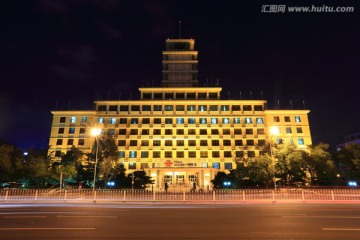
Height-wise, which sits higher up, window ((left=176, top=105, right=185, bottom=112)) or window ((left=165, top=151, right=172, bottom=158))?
window ((left=176, top=105, right=185, bottom=112))

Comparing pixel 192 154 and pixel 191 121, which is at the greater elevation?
pixel 191 121

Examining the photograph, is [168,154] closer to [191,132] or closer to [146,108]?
[191,132]

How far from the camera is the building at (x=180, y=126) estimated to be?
207 feet

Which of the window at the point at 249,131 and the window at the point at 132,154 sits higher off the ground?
the window at the point at 249,131

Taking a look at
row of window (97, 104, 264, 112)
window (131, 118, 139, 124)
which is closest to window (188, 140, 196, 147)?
row of window (97, 104, 264, 112)

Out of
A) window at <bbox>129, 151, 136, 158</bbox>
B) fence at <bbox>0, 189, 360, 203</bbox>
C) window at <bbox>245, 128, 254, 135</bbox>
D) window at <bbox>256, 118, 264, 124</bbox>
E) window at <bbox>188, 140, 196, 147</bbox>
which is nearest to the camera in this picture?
fence at <bbox>0, 189, 360, 203</bbox>

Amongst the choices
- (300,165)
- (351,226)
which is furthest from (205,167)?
(351,226)

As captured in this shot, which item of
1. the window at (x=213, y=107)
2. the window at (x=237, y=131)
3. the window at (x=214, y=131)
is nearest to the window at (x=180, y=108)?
the window at (x=213, y=107)

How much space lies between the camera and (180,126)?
6569 cm

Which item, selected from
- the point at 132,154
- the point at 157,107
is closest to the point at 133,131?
the point at 132,154

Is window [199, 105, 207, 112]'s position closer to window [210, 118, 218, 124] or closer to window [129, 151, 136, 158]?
window [210, 118, 218, 124]

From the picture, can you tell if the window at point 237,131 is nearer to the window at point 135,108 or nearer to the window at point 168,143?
the window at point 168,143

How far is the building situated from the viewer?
6297 cm

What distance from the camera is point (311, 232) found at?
8.33 meters
